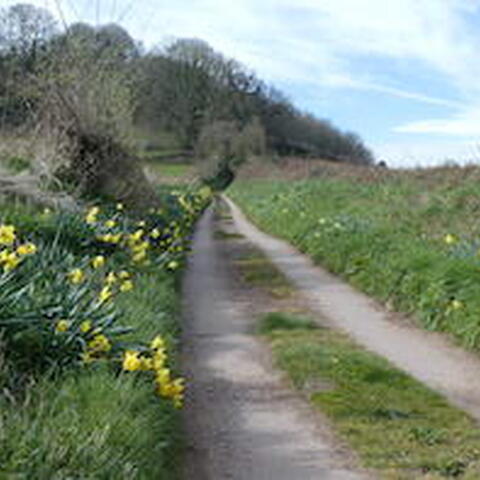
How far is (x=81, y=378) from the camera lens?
16.1 ft

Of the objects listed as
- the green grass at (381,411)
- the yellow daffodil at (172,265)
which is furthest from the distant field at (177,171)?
the green grass at (381,411)

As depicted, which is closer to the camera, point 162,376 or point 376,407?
point 162,376

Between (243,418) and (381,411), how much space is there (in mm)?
938

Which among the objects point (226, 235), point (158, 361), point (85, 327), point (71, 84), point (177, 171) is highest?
point (71, 84)

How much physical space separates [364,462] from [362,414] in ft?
2.82

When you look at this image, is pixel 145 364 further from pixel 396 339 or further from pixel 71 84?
pixel 71 84

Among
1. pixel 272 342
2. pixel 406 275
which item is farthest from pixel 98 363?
pixel 406 275

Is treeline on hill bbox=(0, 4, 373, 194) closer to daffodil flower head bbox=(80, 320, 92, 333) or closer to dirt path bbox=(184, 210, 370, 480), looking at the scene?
dirt path bbox=(184, 210, 370, 480)

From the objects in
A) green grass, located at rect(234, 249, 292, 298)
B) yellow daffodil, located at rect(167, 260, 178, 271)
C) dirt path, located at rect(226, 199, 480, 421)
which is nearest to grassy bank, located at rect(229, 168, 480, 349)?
dirt path, located at rect(226, 199, 480, 421)

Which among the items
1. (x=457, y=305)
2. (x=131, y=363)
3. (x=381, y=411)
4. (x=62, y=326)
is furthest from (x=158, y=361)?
(x=457, y=305)

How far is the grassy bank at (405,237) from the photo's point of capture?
28.5ft

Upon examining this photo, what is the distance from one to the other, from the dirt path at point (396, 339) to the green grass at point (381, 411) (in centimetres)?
25

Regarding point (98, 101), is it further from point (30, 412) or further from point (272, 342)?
point (30, 412)

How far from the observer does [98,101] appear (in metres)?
13.7
